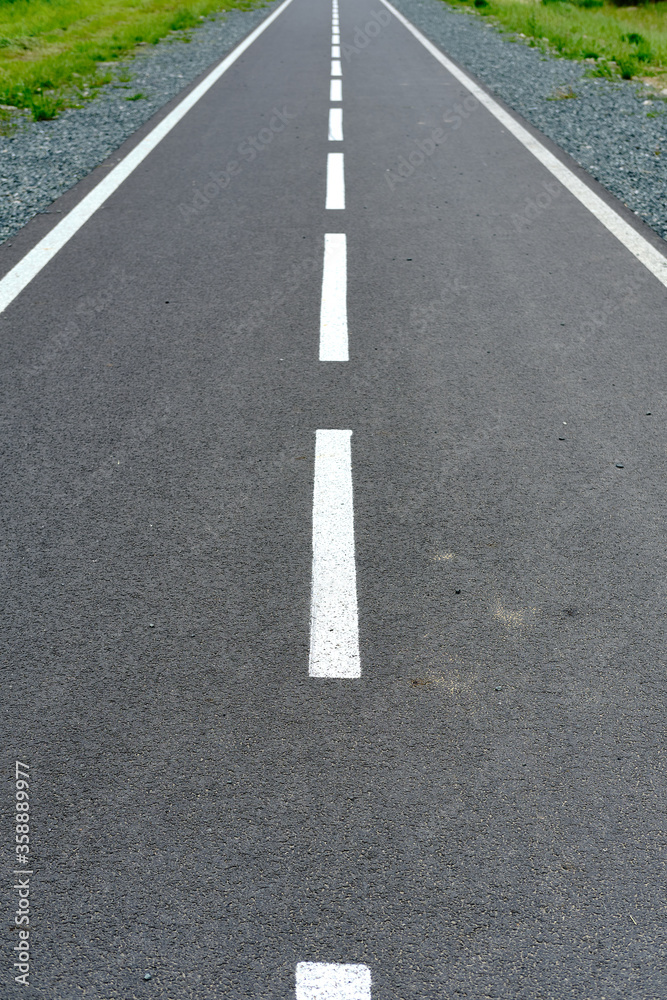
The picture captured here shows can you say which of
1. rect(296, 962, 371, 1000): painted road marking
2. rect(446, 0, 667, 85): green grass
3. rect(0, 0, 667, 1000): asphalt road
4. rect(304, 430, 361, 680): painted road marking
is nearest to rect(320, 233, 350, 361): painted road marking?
rect(0, 0, 667, 1000): asphalt road

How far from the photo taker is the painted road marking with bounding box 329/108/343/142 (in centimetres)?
1067

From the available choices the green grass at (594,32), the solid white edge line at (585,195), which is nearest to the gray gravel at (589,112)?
the solid white edge line at (585,195)

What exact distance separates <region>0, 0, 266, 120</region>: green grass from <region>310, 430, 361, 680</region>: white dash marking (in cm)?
938

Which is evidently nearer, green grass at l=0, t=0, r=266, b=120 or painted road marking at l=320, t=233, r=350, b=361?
painted road marking at l=320, t=233, r=350, b=361

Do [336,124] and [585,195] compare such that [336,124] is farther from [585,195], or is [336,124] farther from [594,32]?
[594,32]

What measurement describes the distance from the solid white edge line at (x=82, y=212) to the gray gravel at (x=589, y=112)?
4.61 metres

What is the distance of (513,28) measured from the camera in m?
20.3

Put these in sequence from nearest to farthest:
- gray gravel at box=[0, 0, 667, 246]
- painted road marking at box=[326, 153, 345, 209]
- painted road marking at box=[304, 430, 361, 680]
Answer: painted road marking at box=[304, 430, 361, 680] → painted road marking at box=[326, 153, 345, 209] → gray gravel at box=[0, 0, 667, 246]

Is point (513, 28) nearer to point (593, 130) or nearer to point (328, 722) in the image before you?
point (593, 130)

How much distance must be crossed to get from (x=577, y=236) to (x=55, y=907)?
6.49 m

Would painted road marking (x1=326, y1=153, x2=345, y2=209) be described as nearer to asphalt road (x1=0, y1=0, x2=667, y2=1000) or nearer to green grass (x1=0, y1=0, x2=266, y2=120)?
asphalt road (x1=0, y1=0, x2=667, y2=1000)

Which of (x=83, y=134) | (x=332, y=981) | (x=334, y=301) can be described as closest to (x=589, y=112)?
(x=83, y=134)

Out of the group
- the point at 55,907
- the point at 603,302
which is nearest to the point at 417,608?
the point at 55,907

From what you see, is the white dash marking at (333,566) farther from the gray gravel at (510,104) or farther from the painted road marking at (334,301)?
the gray gravel at (510,104)
